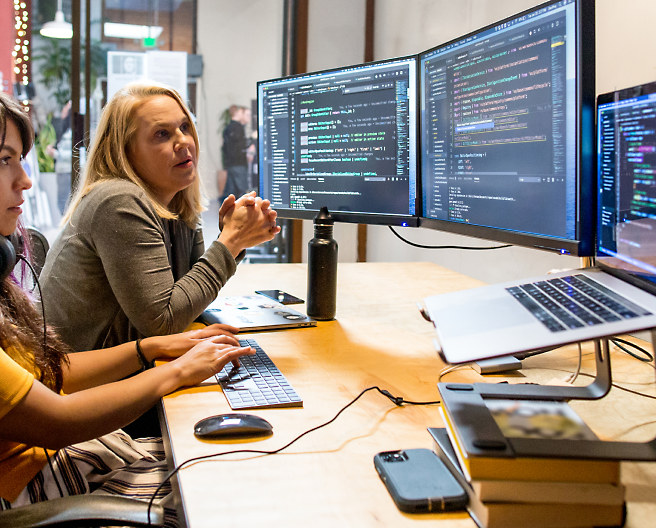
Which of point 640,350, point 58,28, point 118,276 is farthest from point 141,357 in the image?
point 58,28

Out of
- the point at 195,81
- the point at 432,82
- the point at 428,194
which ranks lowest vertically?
the point at 428,194

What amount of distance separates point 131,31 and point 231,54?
1.92 feet

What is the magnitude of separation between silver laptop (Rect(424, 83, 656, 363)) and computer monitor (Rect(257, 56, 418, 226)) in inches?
20.8

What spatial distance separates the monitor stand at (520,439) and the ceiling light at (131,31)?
10.9ft

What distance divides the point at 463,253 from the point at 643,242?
76.0 inches

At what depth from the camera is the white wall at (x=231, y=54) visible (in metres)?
3.53

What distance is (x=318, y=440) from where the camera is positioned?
0.71 meters

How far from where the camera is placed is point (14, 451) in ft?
2.76

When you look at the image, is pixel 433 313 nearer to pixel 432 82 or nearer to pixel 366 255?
pixel 432 82

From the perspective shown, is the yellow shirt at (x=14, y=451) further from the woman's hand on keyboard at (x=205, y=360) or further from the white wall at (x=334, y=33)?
the white wall at (x=334, y=33)

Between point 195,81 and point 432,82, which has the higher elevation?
point 195,81

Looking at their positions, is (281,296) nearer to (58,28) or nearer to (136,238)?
(136,238)

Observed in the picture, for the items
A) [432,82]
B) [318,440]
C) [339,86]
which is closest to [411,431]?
[318,440]

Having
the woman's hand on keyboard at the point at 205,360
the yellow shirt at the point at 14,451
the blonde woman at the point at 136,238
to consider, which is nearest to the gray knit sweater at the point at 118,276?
the blonde woman at the point at 136,238
